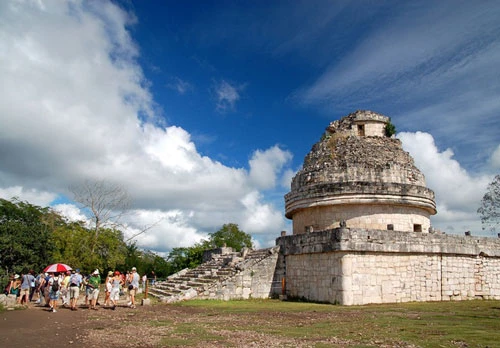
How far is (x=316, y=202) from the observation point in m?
20.5

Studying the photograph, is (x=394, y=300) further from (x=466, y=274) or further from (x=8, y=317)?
(x=8, y=317)

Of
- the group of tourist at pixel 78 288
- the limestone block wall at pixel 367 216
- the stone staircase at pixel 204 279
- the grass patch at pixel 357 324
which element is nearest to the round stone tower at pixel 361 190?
the limestone block wall at pixel 367 216

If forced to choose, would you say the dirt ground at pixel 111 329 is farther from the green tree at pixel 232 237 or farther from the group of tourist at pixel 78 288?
the green tree at pixel 232 237

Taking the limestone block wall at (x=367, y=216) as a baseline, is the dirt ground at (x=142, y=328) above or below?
below

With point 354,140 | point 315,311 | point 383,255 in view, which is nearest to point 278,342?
point 315,311

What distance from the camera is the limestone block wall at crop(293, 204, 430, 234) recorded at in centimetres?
1992

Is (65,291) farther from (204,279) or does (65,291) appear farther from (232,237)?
(232,237)

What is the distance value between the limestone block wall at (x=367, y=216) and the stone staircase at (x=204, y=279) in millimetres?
2798

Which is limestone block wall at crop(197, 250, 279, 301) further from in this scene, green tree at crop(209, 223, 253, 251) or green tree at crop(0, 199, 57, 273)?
green tree at crop(209, 223, 253, 251)

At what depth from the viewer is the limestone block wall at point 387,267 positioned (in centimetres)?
1634

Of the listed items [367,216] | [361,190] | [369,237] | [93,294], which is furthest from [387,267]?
[93,294]

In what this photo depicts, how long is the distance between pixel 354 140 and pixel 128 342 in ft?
54.4

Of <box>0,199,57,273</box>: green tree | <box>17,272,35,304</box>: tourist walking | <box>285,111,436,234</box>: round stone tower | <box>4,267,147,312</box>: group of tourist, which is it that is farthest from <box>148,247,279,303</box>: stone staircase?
<box>0,199,57,273</box>: green tree

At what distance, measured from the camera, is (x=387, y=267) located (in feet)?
55.4
